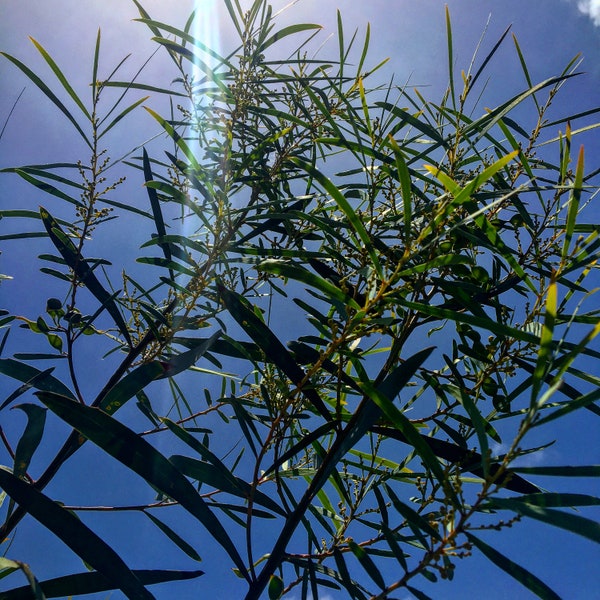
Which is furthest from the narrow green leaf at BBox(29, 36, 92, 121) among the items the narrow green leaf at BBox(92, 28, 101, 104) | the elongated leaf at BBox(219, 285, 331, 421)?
the elongated leaf at BBox(219, 285, 331, 421)

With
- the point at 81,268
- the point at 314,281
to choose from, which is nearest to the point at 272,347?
the point at 314,281

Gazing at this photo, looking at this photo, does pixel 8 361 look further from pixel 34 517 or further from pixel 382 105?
pixel 382 105

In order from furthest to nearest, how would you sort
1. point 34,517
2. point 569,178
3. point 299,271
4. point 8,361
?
1. point 569,178
2. point 8,361
3. point 299,271
4. point 34,517

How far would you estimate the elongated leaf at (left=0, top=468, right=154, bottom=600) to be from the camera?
81 centimetres

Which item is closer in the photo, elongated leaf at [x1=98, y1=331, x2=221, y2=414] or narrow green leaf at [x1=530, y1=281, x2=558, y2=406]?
narrow green leaf at [x1=530, y1=281, x2=558, y2=406]

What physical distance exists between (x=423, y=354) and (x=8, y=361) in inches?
34.0

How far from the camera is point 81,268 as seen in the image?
1376mm

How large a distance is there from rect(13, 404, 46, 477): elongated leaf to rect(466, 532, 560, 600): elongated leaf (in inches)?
33.1

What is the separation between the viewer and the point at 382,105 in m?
1.40

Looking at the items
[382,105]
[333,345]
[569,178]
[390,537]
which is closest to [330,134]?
[382,105]

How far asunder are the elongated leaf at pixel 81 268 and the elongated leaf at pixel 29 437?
0.32 metres

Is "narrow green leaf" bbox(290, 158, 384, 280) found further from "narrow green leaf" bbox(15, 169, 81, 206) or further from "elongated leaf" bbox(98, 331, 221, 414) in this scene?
"narrow green leaf" bbox(15, 169, 81, 206)

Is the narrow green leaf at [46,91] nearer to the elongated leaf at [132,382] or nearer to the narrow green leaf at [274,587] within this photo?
the elongated leaf at [132,382]

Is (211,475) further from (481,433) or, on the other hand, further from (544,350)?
(544,350)
